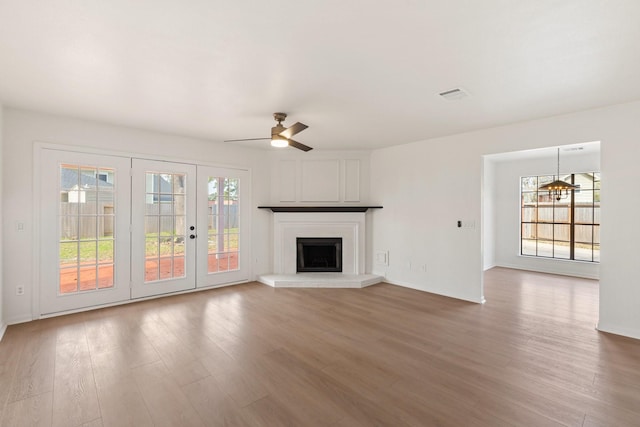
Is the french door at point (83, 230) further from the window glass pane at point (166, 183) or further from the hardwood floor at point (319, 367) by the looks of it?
the window glass pane at point (166, 183)

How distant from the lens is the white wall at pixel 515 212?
6.38 metres

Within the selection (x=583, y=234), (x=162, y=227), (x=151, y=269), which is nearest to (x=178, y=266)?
(x=151, y=269)

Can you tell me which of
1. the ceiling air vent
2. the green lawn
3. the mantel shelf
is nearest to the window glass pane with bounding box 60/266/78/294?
the green lawn

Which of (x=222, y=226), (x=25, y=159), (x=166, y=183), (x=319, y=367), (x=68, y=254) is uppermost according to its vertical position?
(x=25, y=159)

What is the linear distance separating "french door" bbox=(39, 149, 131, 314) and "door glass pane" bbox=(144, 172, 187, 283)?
0.30m

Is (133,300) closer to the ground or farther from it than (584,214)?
closer to the ground

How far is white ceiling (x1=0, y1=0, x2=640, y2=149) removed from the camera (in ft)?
6.12

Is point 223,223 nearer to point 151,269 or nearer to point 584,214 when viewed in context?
point 151,269

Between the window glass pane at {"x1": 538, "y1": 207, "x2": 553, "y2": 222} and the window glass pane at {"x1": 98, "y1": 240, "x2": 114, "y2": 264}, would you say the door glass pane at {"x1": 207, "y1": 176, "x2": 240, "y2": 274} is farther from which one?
the window glass pane at {"x1": 538, "y1": 207, "x2": 553, "y2": 222}

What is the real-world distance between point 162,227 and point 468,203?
4.91 meters

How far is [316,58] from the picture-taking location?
2.42 m

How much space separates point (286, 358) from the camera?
9.23ft

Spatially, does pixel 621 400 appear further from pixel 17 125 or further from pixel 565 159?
pixel 17 125

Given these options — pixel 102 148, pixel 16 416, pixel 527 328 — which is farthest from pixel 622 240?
pixel 102 148
